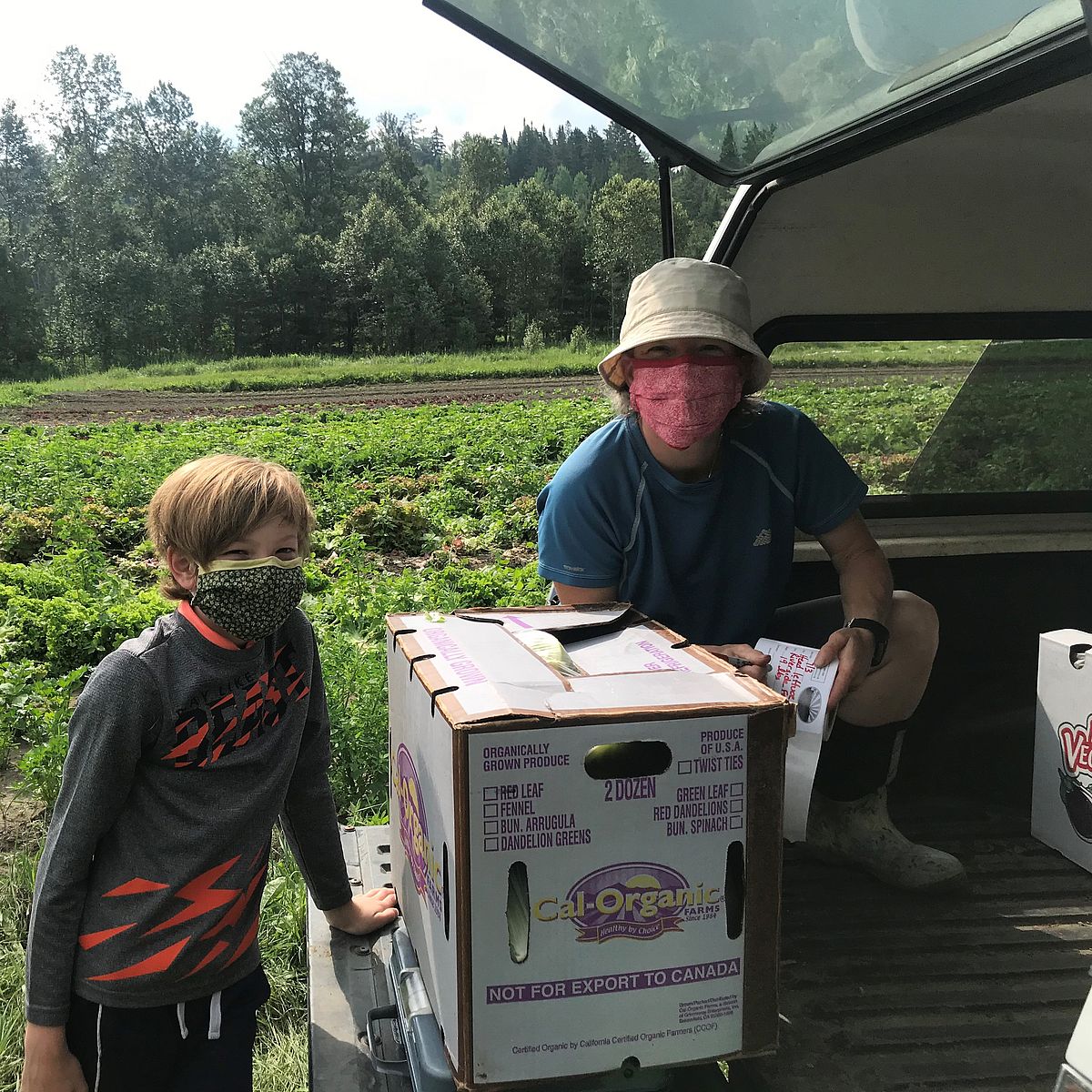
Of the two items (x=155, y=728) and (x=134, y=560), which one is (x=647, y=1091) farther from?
(x=134, y=560)

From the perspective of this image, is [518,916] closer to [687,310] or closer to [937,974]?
[937,974]

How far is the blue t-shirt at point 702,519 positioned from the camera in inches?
96.5

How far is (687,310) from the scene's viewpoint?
2324mm

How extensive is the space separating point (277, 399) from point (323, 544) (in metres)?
19.9

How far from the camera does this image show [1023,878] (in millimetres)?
2588

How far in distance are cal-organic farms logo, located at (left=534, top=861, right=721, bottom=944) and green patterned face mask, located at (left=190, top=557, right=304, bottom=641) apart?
669 mm

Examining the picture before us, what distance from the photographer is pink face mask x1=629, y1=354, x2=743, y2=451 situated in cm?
230

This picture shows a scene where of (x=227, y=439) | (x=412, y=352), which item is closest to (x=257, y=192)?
(x=412, y=352)

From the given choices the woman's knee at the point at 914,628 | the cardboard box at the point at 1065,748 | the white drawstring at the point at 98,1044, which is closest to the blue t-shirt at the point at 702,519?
the woman's knee at the point at 914,628

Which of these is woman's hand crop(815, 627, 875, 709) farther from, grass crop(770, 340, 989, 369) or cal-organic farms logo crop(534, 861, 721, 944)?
grass crop(770, 340, 989, 369)

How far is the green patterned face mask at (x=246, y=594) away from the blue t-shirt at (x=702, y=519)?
0.83 meters

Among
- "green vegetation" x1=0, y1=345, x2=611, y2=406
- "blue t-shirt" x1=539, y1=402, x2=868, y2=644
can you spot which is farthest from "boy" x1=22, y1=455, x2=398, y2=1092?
"green vegetation" x1=0, y1=345, x2=611, y2=406

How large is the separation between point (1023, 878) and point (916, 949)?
0.52 meters

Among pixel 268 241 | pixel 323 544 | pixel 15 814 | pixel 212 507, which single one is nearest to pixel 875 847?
pixel 212 507
